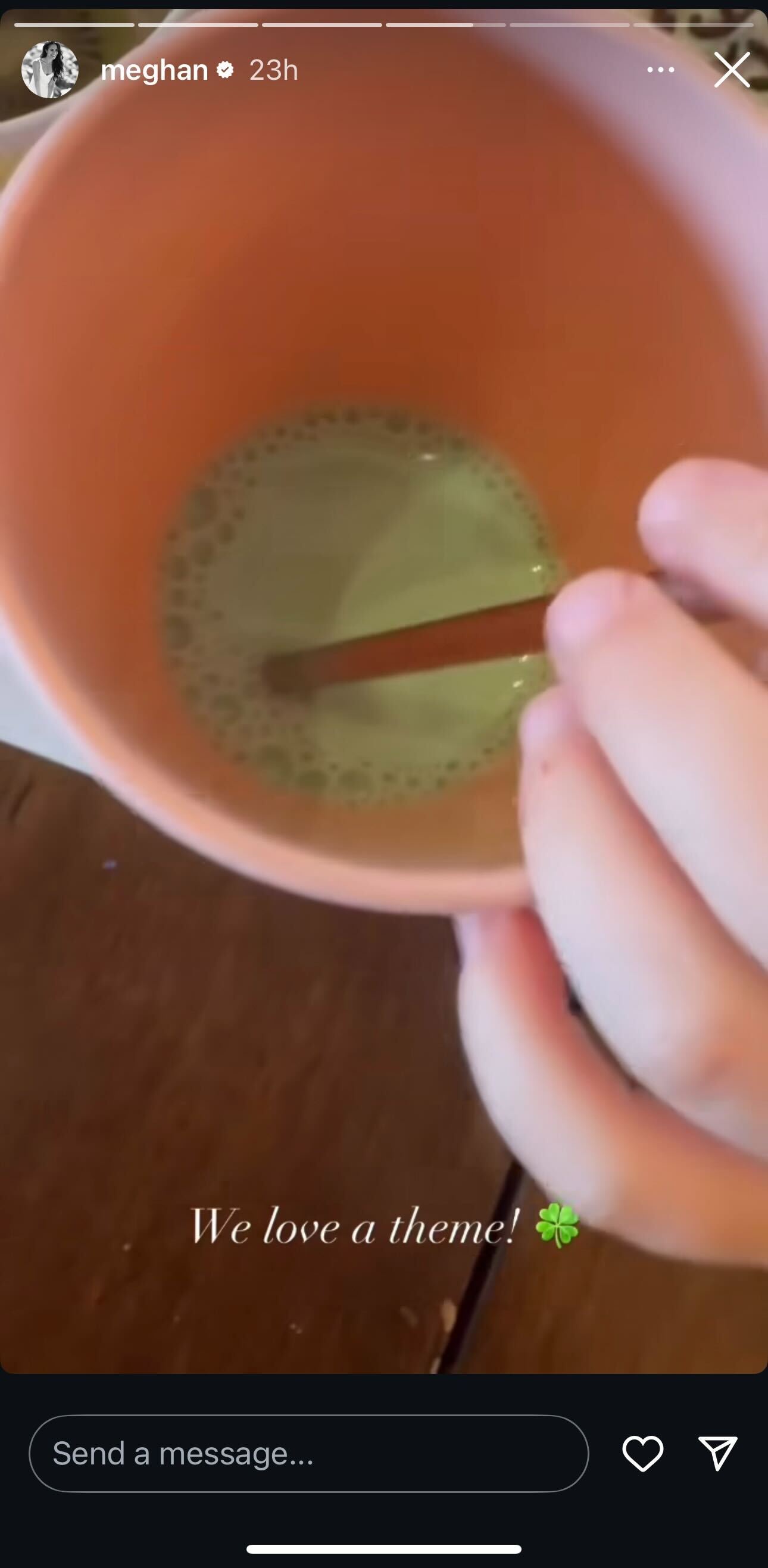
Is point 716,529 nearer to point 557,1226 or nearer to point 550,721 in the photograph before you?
point 550,721

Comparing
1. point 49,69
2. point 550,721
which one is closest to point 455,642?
point 550,721

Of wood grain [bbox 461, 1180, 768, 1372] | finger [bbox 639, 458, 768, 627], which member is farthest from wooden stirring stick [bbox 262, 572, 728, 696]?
wood grain [bbox 461, 1180, 768, 1372]
